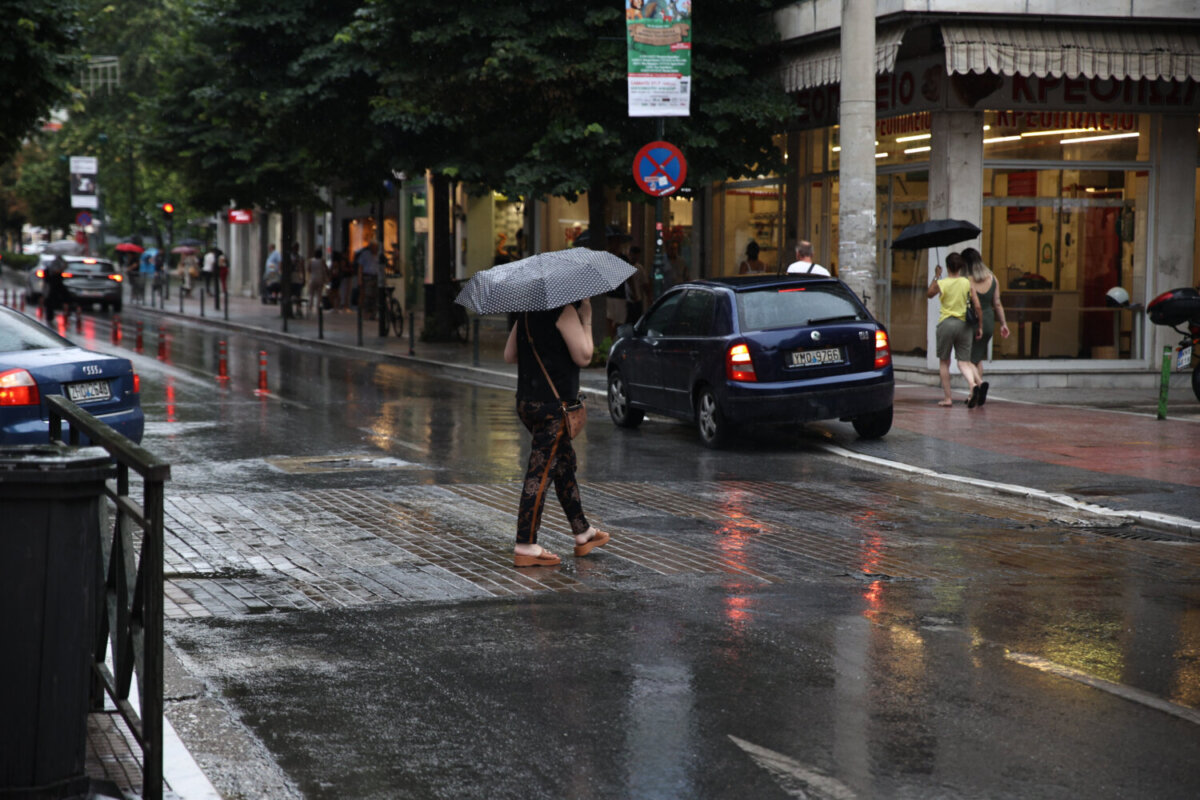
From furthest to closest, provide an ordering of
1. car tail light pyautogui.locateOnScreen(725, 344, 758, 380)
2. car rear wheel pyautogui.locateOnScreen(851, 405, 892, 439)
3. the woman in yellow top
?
the woman in yellow top < car rear wheel pyautogui.locateOnScreen(851, 405, 892, 439) < car tail light pyautogui.locateOnScreen(725, 344, 758, 380)

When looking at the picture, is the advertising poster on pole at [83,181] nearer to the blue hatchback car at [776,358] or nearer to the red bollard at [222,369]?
the red bollard at [222,369]

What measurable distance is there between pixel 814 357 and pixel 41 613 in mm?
10411

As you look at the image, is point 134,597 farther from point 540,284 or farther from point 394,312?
point 394,312

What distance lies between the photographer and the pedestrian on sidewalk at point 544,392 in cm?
835

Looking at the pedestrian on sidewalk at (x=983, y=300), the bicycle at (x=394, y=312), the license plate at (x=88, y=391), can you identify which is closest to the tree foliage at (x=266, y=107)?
the bicycle at (x=394, y=312)

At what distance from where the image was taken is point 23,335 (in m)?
11.3

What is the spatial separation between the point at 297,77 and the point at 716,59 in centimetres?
1109

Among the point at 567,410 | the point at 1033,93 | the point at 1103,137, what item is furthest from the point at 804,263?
the point at 567,410

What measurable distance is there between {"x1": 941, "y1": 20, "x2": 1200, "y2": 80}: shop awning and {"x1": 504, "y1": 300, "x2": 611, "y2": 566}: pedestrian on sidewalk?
1209cm

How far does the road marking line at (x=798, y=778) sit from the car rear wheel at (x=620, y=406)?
10891 millimetres

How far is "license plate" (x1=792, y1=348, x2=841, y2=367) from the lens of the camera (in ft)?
45.3

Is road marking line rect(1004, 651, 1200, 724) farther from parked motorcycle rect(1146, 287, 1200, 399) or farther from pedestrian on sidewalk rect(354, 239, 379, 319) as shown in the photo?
pedestrian on sidewalk rect(354, 239, 379, 319)

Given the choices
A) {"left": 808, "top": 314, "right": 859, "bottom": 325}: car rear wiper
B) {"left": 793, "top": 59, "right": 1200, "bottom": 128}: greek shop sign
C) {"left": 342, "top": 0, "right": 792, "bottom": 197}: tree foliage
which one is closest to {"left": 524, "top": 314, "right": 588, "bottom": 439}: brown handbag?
{"left": 808, "top": 314, "right": 859, "bottom": 325}: car rear wiper

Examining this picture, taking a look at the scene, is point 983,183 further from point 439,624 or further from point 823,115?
point 439,624
